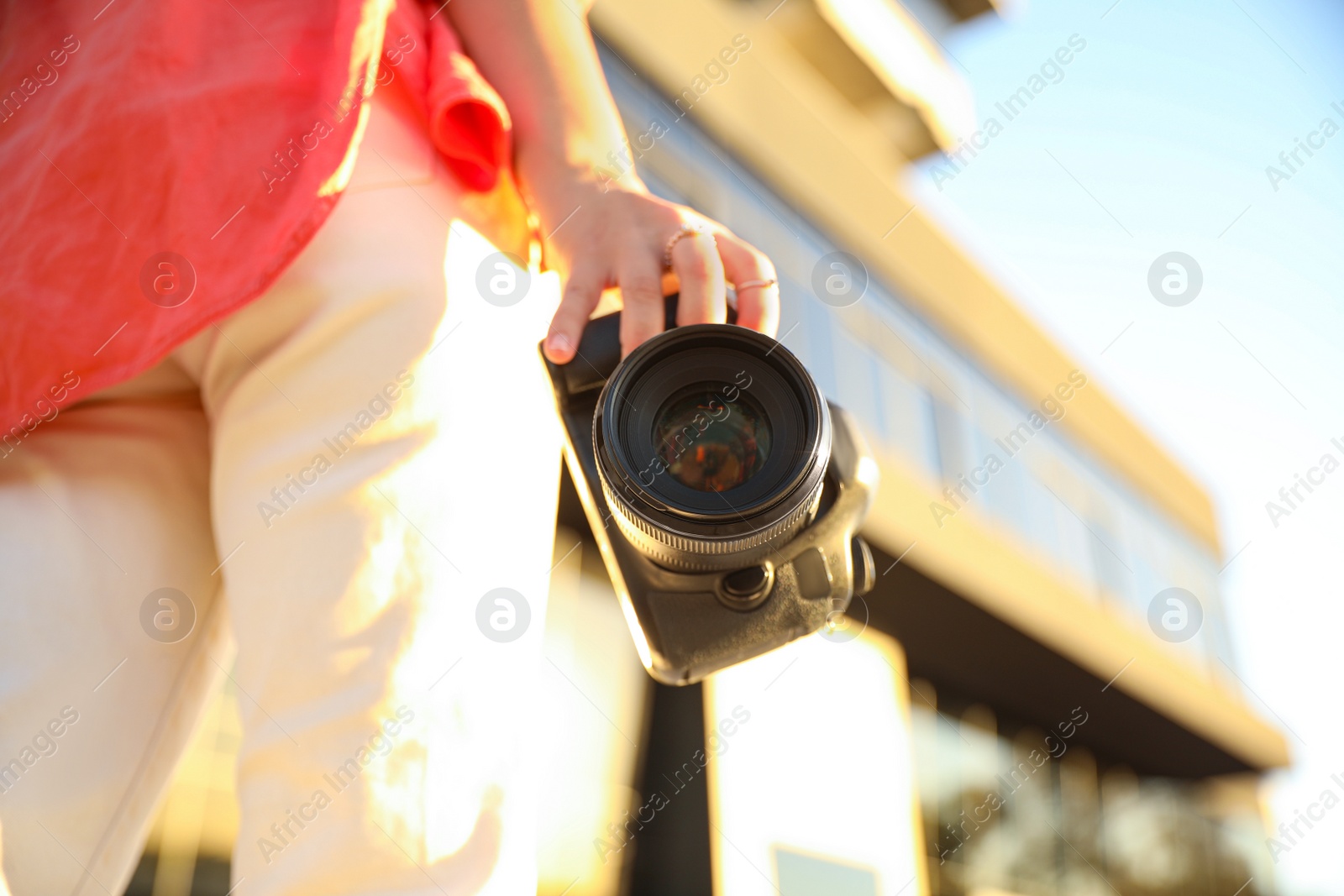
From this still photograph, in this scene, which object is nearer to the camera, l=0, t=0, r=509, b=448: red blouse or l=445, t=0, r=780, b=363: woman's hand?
l=0, t=0, r=509, b=448: red blouse

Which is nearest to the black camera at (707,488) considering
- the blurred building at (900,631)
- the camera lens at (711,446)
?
the camera lens at (711,446)

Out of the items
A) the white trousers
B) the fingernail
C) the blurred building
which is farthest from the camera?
the blurred building

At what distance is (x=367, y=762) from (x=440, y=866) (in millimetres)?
48

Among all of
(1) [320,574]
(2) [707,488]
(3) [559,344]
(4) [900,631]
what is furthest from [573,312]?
(4) [900,631]

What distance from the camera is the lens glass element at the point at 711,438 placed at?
64 cm

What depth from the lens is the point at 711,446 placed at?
0.65 meters

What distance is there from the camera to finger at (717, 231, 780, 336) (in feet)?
2.14

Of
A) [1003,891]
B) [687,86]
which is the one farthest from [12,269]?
[1003,891]

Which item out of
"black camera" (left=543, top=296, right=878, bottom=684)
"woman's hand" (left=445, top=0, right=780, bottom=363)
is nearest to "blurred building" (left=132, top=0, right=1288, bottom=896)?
"woman's hand" (left=445, top=0, right=780, bottom=363)

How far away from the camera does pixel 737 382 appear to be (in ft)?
2.11

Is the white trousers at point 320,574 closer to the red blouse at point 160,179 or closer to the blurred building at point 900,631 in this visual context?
the red blouse at point 160,179

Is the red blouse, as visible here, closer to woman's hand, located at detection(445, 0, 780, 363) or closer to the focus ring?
woman's hand, located at detection(445, 0, 780, 363)

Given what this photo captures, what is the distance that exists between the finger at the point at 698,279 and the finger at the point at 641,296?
1 centimetres

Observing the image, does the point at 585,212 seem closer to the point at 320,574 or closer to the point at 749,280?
the point at 749,280
